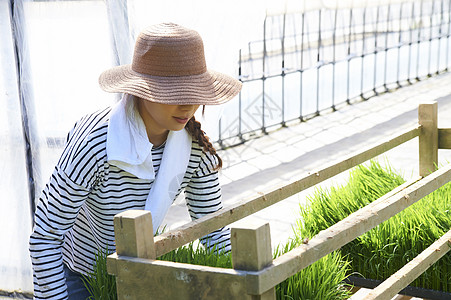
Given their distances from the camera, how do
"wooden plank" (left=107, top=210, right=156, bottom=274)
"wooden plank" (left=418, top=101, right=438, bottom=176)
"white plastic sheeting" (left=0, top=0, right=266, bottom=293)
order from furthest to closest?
"wooden plank" (left=418, top=101, right=438, bottom=176) → "white plastic sheeting" (left=0, top=0, right=266, bottom=293) → "wooden plank" (left=107, top=210, right=156, bottom=274)

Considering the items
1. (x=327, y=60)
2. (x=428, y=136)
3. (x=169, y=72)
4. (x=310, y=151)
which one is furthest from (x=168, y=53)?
(x=327, y=60)

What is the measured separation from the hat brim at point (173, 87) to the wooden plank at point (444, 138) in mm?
1221

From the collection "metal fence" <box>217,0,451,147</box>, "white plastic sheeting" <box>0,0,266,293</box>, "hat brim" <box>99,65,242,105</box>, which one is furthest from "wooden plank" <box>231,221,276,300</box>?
"metal fence" <box>217,0,451,147</box>

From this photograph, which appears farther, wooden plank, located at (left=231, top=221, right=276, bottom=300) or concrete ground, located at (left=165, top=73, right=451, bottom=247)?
concrete ground, located at (left=165, top=73, right=451, bottom=247)

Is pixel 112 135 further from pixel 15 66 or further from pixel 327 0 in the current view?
pixel 327 0

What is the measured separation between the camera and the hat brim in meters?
1.30

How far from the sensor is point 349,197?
2514 mm

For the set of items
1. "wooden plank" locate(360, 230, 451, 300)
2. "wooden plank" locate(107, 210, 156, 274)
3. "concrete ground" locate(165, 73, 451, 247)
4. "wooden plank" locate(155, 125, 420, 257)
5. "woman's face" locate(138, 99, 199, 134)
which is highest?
"woman's face" locate(138, 99, 199, 134)

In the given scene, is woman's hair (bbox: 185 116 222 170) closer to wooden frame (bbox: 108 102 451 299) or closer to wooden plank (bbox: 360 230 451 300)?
wooden frame (bbox: 108 102 451 299)

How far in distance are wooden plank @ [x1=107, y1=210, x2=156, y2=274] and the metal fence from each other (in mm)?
4542

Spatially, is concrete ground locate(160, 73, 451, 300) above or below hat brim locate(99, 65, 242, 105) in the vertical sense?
below

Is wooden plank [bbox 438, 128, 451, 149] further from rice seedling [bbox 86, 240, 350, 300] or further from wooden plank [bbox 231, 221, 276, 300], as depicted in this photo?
wooden plank [bbox 231, 221, 276, 300]

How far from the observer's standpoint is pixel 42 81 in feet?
7.09

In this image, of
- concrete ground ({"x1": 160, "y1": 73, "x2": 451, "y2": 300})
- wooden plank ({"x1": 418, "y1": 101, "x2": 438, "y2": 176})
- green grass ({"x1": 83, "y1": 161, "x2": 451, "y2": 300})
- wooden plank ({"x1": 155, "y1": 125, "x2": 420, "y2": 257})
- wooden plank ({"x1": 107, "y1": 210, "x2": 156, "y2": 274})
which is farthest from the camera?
concrete ground ({"x1": 160, "y1": 73, "x2": 451, "y2": 300})
